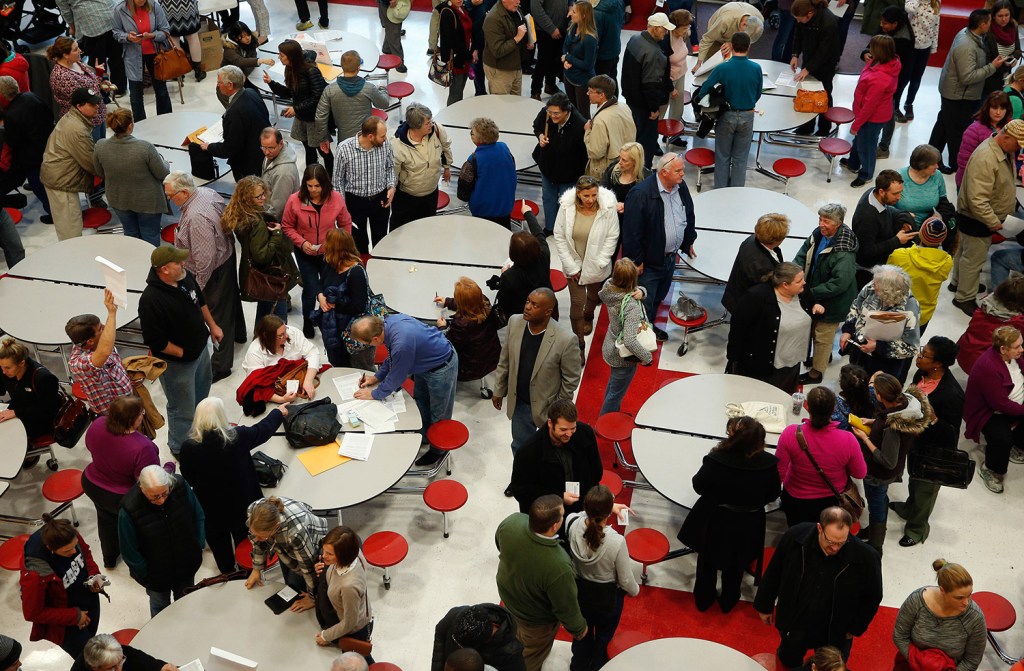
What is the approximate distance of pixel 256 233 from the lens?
7.66 metres

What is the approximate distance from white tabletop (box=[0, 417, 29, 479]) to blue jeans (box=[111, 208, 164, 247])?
96.6 inches

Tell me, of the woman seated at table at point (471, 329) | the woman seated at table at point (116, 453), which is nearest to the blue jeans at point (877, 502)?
the woman seated at table at point (471, 329)

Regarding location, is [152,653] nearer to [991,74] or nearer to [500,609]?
[500,609]

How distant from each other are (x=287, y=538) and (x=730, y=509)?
8.14ft

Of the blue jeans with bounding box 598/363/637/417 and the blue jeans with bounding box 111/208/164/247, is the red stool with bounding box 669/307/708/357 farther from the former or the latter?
the blue jeans with bounding box 111/208/164/247

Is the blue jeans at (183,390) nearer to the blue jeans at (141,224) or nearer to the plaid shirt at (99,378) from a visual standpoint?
the plaid shirt at (99,378)

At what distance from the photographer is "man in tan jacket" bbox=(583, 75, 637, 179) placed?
8.62 meters

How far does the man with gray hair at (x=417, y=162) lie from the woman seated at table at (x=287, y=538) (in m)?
3.81

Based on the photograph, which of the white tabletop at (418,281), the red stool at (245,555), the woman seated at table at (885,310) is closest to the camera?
the red stool at (245,555)

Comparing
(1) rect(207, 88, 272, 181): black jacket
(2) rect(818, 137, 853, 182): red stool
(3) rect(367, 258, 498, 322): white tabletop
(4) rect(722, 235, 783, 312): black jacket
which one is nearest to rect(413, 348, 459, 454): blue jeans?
(3) rect(367, 258, 498, 322): white tabletop

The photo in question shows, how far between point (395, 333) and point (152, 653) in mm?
2386

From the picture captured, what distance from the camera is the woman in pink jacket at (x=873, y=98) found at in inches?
372

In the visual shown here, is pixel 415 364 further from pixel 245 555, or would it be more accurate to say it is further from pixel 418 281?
pixel 245 555

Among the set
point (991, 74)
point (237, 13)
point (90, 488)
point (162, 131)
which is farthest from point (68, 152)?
point (991, 74)
